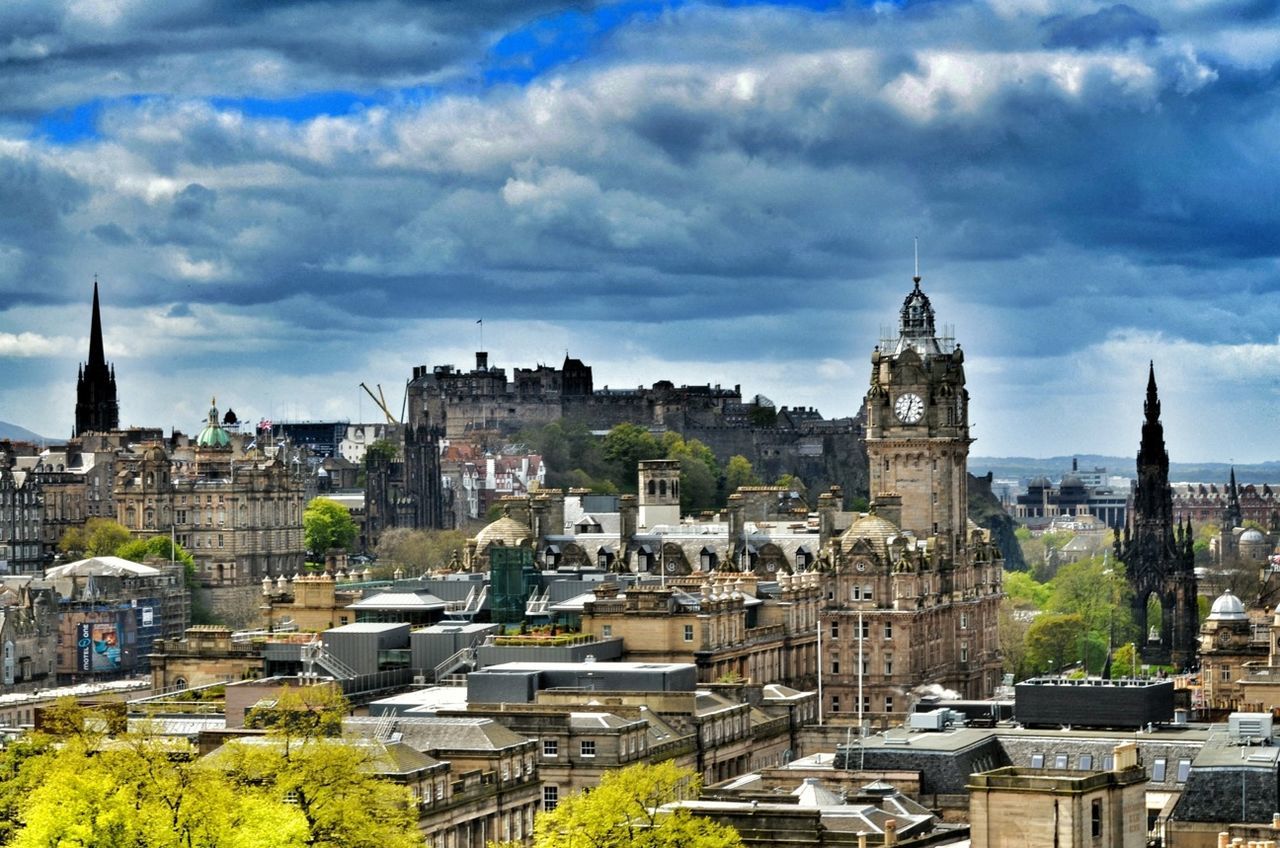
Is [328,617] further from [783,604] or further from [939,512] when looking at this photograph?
[939,512]

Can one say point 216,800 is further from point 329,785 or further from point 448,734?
point 448,734

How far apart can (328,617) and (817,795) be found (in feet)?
212

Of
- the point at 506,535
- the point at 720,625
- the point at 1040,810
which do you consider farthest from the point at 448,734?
the point at 506,535

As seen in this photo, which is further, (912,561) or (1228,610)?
(1228,610)

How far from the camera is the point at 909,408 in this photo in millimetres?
185375

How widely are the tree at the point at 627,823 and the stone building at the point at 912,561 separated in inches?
2514

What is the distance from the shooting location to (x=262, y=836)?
87875mm

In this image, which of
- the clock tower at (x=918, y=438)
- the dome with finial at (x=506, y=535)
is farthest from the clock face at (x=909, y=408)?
the dome with finial at (x=506, y=535)

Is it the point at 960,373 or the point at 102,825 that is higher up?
the point at 960,373

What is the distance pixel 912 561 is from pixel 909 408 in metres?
16.8

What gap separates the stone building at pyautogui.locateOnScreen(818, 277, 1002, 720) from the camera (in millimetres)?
167125

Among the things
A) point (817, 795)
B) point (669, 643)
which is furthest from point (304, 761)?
point (669, 643)

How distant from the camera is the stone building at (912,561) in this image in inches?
6580

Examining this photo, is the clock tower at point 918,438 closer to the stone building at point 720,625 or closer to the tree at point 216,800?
the stone building at point 720,625
